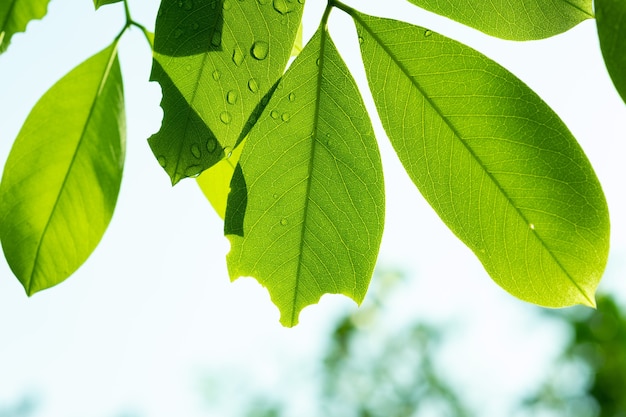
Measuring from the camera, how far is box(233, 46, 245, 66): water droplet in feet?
2.31

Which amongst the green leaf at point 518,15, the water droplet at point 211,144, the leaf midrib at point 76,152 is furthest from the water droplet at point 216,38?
the leaf midrib at point 76,152

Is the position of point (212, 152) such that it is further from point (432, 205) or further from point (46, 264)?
point (46, 264)

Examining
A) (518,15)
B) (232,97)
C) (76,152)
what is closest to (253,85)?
(232,97)

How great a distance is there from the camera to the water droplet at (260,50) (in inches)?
27.6

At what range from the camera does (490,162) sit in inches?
30.6

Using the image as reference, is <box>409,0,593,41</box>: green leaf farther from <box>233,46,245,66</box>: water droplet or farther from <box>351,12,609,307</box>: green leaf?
<box>233,46,245,66</box>: water droplet

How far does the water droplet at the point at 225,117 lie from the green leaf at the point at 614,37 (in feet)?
1.28

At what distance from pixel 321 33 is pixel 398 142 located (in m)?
0.16

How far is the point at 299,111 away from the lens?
2.54 feet

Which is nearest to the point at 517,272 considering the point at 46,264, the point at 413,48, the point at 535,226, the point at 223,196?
the point at 535,226

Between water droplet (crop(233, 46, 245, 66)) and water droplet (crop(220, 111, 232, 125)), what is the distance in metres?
0.06

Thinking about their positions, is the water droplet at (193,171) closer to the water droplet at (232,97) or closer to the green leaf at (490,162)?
the water droplet at (232,97)

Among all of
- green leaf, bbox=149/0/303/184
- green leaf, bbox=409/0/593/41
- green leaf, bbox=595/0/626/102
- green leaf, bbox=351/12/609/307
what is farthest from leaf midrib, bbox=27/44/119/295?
green leaf, bbox=595/0/626/102

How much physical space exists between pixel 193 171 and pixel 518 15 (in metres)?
0.41
